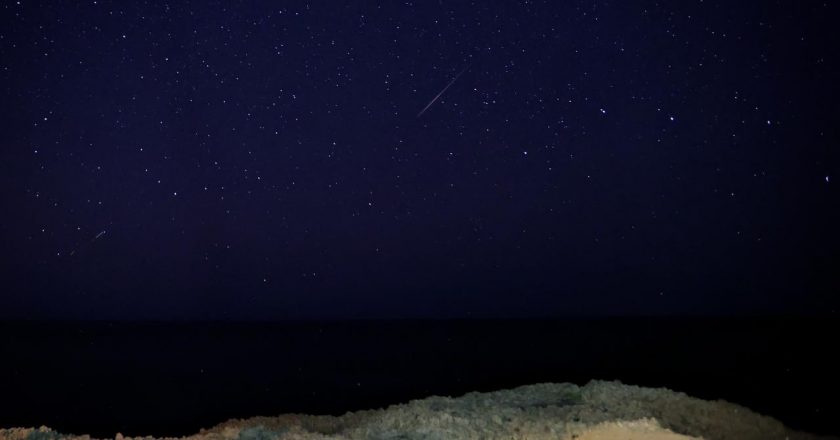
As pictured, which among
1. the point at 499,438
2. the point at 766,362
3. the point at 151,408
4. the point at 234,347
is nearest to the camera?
the point at 499,438

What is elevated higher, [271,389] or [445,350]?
[445,350]

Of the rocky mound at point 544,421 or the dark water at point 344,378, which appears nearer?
the rocky mound at point 544,421

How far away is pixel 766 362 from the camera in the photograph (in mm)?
19281

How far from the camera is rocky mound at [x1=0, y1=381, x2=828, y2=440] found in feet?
21.2

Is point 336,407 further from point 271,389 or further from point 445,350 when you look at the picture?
point 445,350

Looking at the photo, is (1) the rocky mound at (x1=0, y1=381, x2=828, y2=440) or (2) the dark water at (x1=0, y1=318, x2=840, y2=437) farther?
(2) the dark water at (x1=0, y1=318, x2=840, y2=437)

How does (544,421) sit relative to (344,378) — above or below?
below

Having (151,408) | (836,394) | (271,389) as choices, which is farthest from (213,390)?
(836,394)

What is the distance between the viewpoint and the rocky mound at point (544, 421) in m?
6.45

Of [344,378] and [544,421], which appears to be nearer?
[544,421]

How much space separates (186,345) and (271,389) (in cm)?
2291

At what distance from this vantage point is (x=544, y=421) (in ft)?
22.6

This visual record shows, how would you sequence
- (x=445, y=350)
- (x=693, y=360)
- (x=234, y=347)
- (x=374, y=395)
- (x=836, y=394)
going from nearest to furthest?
(x=836, y=394)
(x=374, y=395)
(x=693, y=360)
(x=445, y=350)
(x=234, y=347)

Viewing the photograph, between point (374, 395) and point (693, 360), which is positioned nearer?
point (374, 395)
